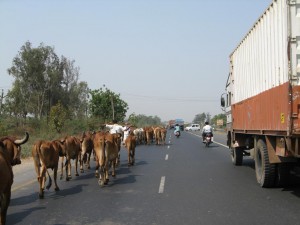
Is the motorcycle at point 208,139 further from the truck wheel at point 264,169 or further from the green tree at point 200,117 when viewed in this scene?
the green tree at point 200,117

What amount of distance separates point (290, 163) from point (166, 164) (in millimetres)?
7335

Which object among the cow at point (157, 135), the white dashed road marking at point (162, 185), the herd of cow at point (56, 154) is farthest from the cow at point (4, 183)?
the cow at point (157, 135)

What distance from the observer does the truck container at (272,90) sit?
8.07 metres

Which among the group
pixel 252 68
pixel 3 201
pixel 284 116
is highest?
pixel 252 68

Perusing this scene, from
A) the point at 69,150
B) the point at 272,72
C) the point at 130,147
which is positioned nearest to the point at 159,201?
the point at 272,72

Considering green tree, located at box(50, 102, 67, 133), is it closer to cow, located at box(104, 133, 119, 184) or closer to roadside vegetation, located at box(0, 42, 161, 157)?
roadside vegetation, located at box(0, 42, 161, 157)

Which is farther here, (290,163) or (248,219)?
(290,163)

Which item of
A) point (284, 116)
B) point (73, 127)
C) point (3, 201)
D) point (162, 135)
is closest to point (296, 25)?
point (284, 116)

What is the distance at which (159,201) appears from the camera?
884 cm

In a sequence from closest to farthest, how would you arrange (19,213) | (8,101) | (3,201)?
(3,201) → (19,213) → (8,101)

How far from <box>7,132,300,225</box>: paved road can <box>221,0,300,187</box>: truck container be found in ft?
2.58

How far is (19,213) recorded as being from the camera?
795cm

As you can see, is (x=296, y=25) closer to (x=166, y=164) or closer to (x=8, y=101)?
(x=166, y=164)

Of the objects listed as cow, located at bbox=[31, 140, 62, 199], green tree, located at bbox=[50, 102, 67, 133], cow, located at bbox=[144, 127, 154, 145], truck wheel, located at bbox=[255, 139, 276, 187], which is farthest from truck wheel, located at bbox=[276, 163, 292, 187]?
green tree, located at bbox=[50, 102, 67, 133]
